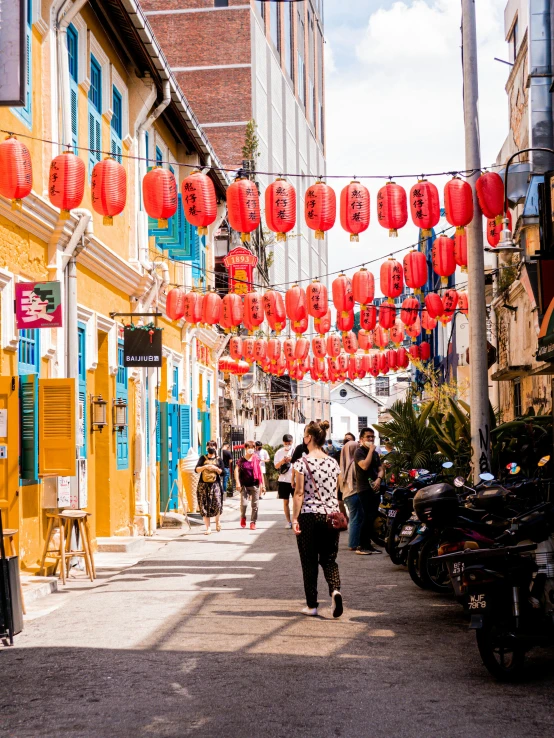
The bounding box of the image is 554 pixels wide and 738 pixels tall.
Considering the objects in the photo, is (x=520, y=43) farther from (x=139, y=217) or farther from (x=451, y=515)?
(x=451, y=515)

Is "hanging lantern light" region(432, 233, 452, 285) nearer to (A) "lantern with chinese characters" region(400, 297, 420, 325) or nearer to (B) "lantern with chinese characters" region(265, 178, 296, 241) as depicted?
(B) "lantern with chinese characters" region(265, 178, 296, 241)

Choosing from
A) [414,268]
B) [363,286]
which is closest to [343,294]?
[363,286]

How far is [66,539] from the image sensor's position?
1305cm

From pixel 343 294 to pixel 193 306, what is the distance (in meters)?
3.34

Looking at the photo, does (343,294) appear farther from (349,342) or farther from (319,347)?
(319,347)

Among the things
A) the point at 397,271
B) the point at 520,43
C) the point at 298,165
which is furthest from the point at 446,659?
the point at 298,165

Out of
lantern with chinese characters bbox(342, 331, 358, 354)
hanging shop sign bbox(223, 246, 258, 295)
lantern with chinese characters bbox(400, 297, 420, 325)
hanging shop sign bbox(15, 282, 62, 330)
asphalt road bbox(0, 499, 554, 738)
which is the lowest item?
asphalt road bbox(0, 499, 554, 738)

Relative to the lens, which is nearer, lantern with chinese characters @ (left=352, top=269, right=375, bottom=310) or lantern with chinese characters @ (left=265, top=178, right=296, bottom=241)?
lantern with chinese characters @ (left=265, top=178, right=296, bottom=241)

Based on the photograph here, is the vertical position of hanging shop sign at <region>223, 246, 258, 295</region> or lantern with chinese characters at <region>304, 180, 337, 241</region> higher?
hanging shop sign at <region>223, 246, 258, 295</region>

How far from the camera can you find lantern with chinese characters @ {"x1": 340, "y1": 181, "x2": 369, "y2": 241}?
15.7 meters

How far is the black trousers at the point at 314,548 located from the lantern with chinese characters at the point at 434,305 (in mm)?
15172

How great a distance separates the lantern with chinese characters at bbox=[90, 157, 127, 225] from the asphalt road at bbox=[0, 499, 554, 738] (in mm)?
5121

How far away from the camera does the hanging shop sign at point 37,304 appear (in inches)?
476

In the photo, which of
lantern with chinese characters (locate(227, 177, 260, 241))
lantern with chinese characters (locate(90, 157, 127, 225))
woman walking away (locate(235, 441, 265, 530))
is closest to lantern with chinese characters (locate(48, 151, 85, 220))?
lantern with chinese characters (locate(90, 157, 127, 225))
